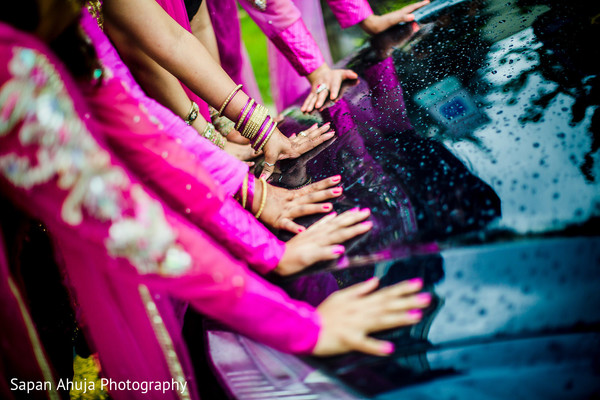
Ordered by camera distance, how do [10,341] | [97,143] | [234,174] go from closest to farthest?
[97,143], [10,341], [234,174]

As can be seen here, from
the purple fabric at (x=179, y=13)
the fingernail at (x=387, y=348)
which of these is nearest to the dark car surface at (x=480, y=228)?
the fingernail at (x=387, y=348)

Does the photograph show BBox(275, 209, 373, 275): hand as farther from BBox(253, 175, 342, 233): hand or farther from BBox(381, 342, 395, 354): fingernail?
BBox(381, 342, 395, 354): fingernail

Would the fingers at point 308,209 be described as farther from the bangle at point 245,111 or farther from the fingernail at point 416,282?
the bangle at point 245,111

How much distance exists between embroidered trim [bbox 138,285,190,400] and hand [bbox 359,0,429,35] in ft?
4.06

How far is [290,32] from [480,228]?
1.13 metres

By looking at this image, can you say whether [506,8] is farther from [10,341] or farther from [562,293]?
[10,341]

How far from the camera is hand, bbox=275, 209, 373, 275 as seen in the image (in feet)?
2.29

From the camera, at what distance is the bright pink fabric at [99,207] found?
437 millimetres

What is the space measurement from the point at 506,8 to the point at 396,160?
2.21 feet

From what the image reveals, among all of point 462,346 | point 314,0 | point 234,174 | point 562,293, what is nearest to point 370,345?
point 462,346

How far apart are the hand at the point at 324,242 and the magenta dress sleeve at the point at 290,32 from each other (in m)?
0.87

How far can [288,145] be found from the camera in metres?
1.08

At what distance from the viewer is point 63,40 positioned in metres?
0.57

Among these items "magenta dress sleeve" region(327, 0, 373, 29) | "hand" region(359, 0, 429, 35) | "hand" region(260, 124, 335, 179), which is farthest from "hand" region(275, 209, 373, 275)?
"magenta dress sleeve" region(327, 0, 373, 29)
